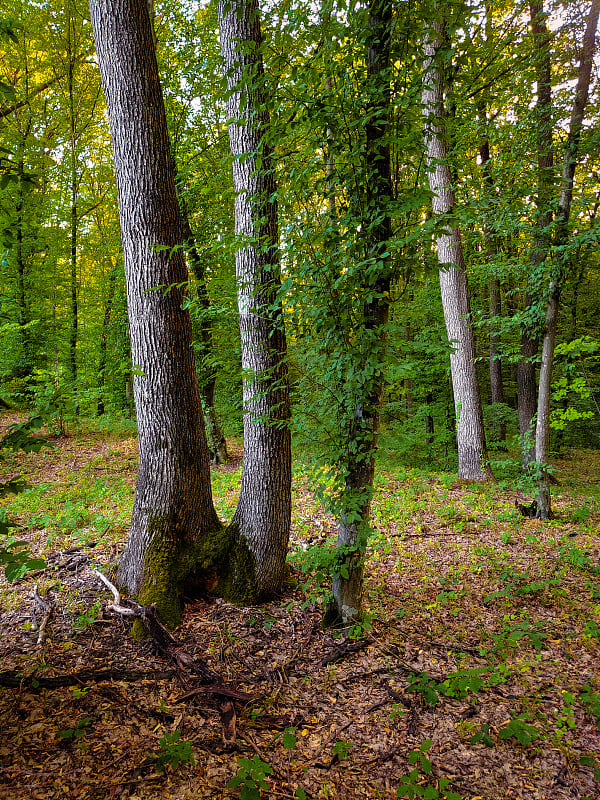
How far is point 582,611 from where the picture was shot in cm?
394

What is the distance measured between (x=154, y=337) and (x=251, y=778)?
10.5 feet

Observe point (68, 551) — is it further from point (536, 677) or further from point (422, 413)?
point (422, 413)

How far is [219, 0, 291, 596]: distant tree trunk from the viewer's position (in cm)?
376

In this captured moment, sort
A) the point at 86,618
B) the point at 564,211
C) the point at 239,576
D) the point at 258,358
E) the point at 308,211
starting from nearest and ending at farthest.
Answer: the point at 308,211
the point at 86,618
the point at 258,358
the point at 239,576
the point at 564,211

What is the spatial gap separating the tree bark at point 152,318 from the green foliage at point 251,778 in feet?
5.35

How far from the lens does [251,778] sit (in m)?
2.27

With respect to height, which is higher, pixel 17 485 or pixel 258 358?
pixel 258 358

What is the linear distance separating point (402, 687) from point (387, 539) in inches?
101

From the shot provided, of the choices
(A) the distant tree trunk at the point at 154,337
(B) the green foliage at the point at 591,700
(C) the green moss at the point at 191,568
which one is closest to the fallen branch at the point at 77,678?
(C) the green moss at the point at 191,568

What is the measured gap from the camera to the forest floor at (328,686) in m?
2.29

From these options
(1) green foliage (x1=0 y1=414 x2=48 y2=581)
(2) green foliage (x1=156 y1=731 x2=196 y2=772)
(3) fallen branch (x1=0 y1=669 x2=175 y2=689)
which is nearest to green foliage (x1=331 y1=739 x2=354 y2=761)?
(2) green foliage (x1=156 y1=731 x2=196 y2=772)

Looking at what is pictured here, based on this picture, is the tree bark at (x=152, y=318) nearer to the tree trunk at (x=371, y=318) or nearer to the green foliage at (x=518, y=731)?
the tree trunk at (x=371, y=318)

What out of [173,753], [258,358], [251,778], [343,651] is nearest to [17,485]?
[173,753]

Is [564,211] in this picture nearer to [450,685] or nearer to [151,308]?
[151,308]
